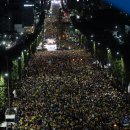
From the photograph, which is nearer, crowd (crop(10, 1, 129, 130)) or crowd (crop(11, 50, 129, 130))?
crowd (crop(10, 1, 129, 130))

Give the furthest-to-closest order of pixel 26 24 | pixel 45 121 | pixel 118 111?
pixel 26 24 → pixel 118 111 → pixel 45 121

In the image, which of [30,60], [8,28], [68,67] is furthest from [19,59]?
[8,28]

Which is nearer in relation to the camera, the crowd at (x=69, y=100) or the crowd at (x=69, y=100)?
the crowd at (x=69, y=100)

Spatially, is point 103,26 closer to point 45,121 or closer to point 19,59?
point 19,59

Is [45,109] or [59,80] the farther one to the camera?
[59,80]

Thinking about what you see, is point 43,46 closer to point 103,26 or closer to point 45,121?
point 103,26

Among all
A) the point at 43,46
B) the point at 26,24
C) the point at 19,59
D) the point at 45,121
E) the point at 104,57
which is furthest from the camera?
the point at 26,24

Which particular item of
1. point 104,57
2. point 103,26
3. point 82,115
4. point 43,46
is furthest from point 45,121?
point 43,46
